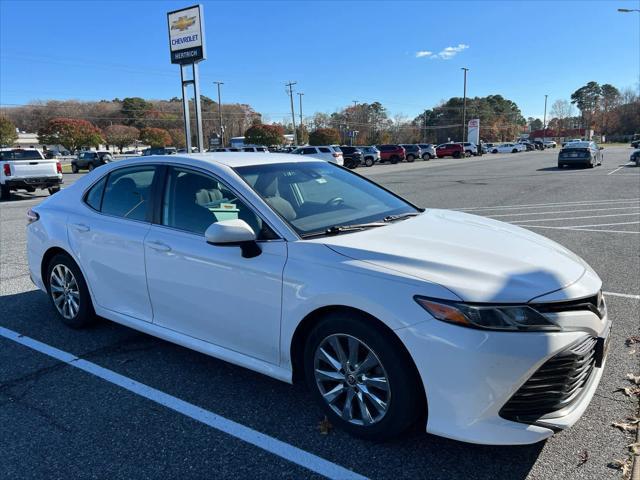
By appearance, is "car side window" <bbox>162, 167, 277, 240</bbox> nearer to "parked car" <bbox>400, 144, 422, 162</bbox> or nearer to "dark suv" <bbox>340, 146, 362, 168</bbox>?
"dark suv" <bbox>340, 146, 362, 168</bbox>

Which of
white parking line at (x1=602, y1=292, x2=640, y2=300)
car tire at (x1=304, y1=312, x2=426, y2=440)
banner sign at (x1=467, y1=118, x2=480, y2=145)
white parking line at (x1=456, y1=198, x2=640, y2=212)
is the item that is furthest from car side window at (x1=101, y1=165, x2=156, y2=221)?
banner sign at (x1=467, y1=118, x2=480, y2=145)

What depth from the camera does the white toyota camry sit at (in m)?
2.25

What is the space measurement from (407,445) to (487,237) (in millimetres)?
1348

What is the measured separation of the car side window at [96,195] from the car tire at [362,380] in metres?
2.42

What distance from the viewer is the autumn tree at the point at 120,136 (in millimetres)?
95312

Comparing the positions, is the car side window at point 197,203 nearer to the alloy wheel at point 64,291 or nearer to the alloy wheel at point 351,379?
the alloy wheel at point 351,379

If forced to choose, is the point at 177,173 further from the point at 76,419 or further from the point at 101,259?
the point at 76,419

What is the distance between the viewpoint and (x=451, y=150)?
56406 mm

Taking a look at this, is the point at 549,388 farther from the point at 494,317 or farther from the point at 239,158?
the point at 239,158

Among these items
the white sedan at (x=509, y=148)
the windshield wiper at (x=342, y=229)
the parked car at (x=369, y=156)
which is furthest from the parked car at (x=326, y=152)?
the white sedan at (x=509, y=148)

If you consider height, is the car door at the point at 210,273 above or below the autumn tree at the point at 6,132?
below

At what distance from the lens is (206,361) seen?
3.72 meters

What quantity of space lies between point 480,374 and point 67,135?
9144cm

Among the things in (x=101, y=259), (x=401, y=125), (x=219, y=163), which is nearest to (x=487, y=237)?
(x=219, y=163)
